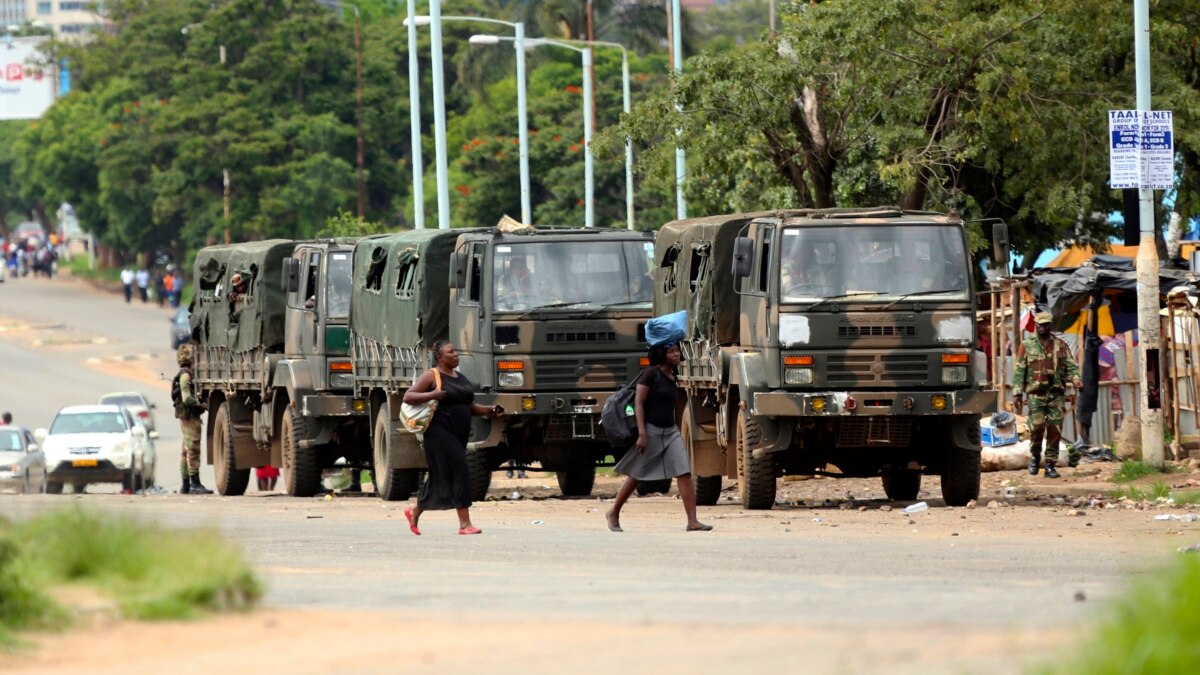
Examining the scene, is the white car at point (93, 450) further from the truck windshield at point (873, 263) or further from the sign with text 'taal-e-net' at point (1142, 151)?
the sign with text 'taal-e-net' at point (1142, 151)

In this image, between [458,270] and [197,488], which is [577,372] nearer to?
[458,270]

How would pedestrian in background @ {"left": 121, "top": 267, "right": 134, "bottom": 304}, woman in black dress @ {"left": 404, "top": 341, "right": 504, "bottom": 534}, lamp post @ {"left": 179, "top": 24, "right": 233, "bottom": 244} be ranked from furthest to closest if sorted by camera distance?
pedestrian in background @ {"left": 121, "top": 267, "right": 134, "bottom": 304}
lamp post @ {"left": 179, "top": 24, "right": 233, "bottom": 244}
woman in black dress @ {"left": 404, "top": 341, "right": 504, "bottom": 534}

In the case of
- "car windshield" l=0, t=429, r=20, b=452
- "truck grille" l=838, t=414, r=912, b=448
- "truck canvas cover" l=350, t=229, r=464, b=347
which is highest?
"truck canvas cover" l=350, t=229, r=464, b=347

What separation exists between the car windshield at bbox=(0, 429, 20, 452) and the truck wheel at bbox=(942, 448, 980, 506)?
20746 mm

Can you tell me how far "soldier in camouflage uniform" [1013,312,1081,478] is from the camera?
23812mm

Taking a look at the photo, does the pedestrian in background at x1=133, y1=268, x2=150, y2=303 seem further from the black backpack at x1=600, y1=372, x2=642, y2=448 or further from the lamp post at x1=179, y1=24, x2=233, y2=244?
the black backpack at x1=600, y1=372, x2=642, y2=448

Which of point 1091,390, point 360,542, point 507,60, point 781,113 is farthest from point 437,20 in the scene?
point 507,60

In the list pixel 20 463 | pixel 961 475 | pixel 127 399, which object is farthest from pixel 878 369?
pixel 127 399

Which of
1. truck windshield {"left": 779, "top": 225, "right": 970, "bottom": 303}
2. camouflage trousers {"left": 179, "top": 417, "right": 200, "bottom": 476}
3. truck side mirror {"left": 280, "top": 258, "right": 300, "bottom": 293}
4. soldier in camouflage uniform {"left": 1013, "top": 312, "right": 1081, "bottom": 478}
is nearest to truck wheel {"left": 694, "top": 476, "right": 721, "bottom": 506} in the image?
truck windshield {"left": 779, "top": 225, "right": 970, "bottom": 303}

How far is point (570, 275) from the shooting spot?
22.5 meters

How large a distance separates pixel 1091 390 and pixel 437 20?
14.0 metres

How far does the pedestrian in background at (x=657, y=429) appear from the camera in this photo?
16844 mm

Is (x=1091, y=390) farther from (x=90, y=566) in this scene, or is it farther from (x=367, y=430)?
(x=90, y=566)

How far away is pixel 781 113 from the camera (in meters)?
26.5
